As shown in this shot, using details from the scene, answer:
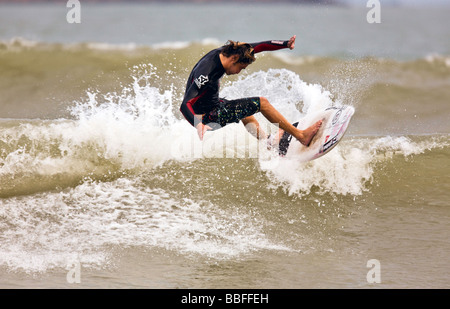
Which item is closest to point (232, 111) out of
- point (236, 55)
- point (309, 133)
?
point (236, 55)

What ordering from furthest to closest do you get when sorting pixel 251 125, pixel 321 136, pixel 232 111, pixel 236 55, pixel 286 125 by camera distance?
1. pixel 251 125
2. pixel 321 136
3. pixel 286 125
4. pixel 232 111
5. pixel 236 55

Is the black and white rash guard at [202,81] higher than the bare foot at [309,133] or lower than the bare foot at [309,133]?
higher

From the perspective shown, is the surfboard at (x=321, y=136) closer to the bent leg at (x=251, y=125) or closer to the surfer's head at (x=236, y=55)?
the bent leg at (x=251, y=125)

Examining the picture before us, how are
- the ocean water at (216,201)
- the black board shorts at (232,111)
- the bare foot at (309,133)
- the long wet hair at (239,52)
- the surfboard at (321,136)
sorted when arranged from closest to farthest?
the ocean water at (216,201)
the long wet hair at (239,52)
the black board shorts at (232,111)
the surfboard at (321,136)
the bare foot at (309,133)

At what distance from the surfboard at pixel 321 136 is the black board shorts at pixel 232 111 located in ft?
2.82

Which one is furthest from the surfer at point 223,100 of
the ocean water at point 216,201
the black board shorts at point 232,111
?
the ocean water at point 216,201

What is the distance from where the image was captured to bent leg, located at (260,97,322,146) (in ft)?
17.3

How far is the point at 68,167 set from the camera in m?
6.41

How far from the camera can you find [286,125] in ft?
17.7

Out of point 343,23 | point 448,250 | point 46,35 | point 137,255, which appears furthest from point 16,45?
point 343,23

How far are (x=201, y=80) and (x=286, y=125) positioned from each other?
1.08 metres

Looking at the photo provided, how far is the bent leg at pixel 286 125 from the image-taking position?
528 cm

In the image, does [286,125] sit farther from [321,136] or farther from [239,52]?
[239,52]

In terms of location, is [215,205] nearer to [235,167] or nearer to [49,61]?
[235,167]
